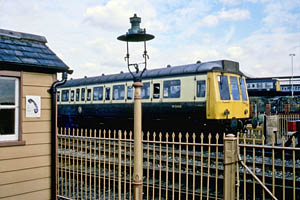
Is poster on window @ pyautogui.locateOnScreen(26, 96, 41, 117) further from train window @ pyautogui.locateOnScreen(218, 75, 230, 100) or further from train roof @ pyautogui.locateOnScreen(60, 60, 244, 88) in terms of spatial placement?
train window @ pyautogui.locateOnScreen(218, 75, 230, 100)

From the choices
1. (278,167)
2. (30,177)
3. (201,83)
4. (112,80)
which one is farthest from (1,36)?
(112,80)

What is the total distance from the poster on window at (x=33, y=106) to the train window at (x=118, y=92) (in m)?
9.70

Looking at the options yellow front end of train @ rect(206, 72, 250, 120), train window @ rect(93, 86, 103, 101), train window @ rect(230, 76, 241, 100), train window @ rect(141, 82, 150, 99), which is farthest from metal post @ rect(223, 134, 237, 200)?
train window @ rect(93, 86, 103, 101)

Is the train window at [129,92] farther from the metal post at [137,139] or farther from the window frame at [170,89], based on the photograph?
the metal post at [137,139]

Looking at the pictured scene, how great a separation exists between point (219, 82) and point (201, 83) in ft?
2.23

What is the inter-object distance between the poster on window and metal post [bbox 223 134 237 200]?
10.8 ft

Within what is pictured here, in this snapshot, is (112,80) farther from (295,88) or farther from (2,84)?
(295,88)

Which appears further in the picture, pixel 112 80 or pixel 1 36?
pixel 112 80

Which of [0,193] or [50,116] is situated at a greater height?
[50,116]

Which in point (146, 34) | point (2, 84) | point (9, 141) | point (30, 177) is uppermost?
point (146, 34)

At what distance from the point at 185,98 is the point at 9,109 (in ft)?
26.4

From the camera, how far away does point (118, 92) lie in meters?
15.4

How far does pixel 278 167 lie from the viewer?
24.7ft

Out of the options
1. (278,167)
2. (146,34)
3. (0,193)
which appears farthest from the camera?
(278,167)
